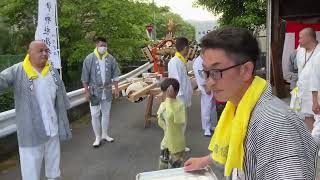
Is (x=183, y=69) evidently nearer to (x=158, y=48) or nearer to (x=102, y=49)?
(x=102, y=49)

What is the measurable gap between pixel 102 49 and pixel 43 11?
1200mm

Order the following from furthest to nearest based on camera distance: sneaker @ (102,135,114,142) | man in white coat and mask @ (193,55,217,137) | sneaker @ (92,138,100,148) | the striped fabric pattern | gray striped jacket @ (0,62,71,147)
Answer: man in white coat and mask @ (193,55,217,137), sneaker @ (102,135,114,142), sneaker @ (92,138,100,148), gray striped jacket @ (0,62,71,147), the striped fabric pattern

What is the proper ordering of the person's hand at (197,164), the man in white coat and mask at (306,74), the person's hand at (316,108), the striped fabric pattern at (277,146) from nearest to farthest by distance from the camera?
1. the striped fabric pattern at (277,146)
2. the person's hand at (197,164)
3. the person's hand at (316,108)
4. the man in white coat and mask at (306,74)

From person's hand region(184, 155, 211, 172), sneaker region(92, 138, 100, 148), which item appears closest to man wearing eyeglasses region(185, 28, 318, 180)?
person's hand region(184, 155, 211, 172)

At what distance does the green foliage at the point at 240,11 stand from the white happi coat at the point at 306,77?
721 cm

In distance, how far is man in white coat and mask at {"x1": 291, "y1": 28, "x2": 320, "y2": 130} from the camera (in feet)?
16.9

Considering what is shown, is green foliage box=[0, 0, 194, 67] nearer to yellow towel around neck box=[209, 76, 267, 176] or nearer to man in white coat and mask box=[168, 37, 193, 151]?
man in white coat and mask box=[168, 37, 193, 151]

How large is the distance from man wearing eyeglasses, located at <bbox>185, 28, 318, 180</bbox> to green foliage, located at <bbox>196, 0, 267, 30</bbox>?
37.0ft

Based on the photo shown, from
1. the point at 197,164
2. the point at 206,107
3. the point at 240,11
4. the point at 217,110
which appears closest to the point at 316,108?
the point at 206,107

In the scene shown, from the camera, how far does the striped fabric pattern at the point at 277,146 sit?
1.27m

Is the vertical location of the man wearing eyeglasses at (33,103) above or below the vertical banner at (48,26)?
below

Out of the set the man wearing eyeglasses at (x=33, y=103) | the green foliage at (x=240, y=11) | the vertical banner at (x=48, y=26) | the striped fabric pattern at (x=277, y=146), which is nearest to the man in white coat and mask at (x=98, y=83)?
the vertical banner at (x=48, y=26)

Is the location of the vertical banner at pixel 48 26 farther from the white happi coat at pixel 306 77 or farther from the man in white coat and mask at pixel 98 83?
the white happi coat at pixel 306 77

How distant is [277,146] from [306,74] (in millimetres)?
4174
